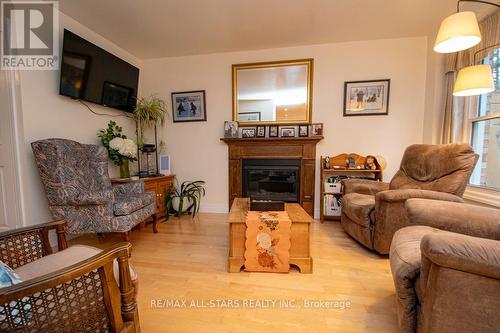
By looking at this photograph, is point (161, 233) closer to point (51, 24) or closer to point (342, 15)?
point (51, 24)

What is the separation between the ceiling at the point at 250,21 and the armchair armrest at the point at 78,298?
93.3 inches

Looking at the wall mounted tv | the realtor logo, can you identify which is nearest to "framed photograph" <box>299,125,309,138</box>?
the wall mounted tv

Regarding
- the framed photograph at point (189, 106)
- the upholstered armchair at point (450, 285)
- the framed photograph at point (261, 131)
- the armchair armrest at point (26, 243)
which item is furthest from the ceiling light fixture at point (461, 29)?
the framed photograph at point (189, 106)

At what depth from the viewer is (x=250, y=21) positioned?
237cm

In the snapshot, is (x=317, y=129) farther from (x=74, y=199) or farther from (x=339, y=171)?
(x=74, y=199)

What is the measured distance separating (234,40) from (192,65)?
83cm

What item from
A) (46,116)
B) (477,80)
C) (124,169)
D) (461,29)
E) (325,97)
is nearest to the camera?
(461,29)

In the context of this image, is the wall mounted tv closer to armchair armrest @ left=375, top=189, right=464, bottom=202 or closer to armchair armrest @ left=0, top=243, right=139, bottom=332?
armchair armrest @ left=0, top=243, right=139, bottom=332

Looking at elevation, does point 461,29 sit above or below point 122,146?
above

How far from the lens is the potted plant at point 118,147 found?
8.41 feet

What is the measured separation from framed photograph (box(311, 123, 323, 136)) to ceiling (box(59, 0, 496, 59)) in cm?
112

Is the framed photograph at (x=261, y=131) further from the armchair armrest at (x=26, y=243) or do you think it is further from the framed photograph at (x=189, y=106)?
the armchair armrest at (x=26, y=243)

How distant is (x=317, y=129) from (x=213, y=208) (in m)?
1.97

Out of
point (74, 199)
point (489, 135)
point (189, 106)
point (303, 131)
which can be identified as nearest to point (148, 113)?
point (189, 106)
